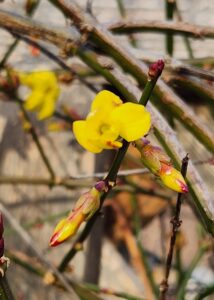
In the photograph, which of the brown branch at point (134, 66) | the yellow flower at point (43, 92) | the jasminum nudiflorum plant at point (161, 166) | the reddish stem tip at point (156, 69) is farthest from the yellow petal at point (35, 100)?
the reddish stem tip at point (156, 69)

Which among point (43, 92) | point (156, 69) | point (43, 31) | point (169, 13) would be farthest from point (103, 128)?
point (43, 92)

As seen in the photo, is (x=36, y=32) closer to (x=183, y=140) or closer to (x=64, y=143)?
(x=64, y=143)

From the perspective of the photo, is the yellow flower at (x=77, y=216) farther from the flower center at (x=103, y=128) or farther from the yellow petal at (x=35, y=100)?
the yellow petal at (x=35, y=100)

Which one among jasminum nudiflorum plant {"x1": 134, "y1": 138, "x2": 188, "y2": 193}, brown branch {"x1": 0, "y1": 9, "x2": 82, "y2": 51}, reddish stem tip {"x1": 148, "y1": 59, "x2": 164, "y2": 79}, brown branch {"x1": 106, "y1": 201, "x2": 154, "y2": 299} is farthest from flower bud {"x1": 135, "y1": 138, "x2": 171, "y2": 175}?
brown branch {"x1": 106, "y1": 201, "x2": 154, "y2": 299}

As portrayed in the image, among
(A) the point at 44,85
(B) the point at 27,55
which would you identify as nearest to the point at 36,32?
(A) the point at 44,85

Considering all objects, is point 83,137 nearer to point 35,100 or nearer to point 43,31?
point 43,31

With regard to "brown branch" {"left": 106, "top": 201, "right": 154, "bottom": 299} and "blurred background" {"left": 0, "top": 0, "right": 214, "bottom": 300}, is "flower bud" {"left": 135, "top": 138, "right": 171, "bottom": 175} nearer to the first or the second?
"blurred background" {"left": 0, "top": 0, "right": 214, "bottom": 300}
